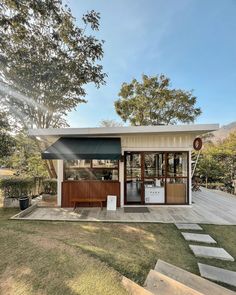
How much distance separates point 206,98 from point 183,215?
66.1 ft

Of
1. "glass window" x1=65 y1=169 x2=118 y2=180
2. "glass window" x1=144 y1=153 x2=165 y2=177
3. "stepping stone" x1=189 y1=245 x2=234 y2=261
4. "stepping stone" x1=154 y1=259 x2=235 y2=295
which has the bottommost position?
"stepping stone" x1=189 y1=245 x2=234 y2=261

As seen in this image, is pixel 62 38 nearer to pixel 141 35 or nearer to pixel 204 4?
pixel 141 35

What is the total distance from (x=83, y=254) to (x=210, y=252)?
3651 millimetres

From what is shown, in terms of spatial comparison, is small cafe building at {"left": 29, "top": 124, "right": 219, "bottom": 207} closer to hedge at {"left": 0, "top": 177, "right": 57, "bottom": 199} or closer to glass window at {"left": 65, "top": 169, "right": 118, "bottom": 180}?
glass window at {"left": 65, "top": 169, "right": 118, "bottom": 180}

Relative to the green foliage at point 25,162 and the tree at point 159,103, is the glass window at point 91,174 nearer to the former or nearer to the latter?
the green foliage at point 25,162

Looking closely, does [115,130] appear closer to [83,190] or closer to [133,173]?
[133,173]

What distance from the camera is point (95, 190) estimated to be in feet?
34.6

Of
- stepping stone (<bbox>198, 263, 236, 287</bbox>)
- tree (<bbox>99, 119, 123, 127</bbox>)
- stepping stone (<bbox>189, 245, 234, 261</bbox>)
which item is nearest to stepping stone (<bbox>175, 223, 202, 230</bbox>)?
stepping stone (<bbox>189, 245, 234, 261</bbox>)

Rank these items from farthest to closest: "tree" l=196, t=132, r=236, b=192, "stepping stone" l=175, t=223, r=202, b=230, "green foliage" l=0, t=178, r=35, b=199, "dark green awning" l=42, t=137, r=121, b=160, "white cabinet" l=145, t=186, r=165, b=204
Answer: "tree" l=196, t=132, r=236, b=192 < "green foliage" l=0, t=178, r=35, b=199 < "white cabinet" l=145, t=186, r=165, b=204 < "dark green awning" l=42, t=137, r=121, b=160 < "stepping stone" l=175, t=223, r=202, b=230

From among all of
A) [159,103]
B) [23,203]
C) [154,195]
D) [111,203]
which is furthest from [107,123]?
[23,203]

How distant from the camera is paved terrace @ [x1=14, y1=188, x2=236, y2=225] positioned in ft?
27.7

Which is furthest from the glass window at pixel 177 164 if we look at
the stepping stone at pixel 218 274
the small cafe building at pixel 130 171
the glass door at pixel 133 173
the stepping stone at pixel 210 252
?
the stepping stone at pixel 218 274

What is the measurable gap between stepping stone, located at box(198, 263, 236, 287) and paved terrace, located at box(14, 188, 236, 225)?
3.59m

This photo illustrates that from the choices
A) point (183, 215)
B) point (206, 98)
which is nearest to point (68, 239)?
point (183, 215)
